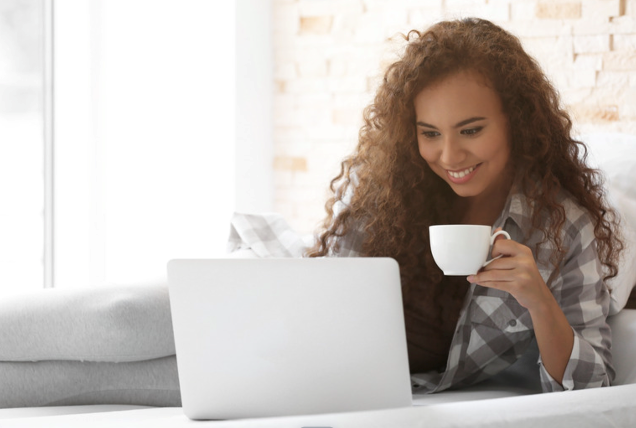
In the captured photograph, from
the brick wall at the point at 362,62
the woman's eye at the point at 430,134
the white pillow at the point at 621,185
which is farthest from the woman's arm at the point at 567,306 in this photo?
the brick wall at the point at 362,62

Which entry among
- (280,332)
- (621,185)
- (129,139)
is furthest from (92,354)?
(129,139)

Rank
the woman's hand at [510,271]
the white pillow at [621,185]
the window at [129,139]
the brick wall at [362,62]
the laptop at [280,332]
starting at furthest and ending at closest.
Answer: the brick wall at [362,62], the window at [129,139], the white pillow at [621,185], the woman's hand at [510,271], the laptop at [280,332]

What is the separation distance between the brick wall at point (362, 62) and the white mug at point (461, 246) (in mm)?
1820

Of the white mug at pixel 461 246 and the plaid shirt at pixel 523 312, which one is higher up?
the white mug at pixel 461 246

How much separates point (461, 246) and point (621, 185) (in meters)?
0.82

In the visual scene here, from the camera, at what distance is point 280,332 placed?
867 mm

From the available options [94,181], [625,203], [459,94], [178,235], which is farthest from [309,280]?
[178,235]

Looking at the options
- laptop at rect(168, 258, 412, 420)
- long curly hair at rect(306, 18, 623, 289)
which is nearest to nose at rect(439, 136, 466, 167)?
long curly hair at rect(306, 18, 623, 289)

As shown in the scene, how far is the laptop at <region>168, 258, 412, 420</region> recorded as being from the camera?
863 mm

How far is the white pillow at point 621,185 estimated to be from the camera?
1.45m

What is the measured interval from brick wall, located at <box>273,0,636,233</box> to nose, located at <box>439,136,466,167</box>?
4.71ft

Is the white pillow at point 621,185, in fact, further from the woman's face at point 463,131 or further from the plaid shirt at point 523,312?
the woman's face at point 463,131

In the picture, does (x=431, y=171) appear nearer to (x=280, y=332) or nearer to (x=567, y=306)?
(x=567, y=306)

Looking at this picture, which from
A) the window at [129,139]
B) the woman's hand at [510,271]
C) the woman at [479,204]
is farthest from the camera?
the window at [129,139]
